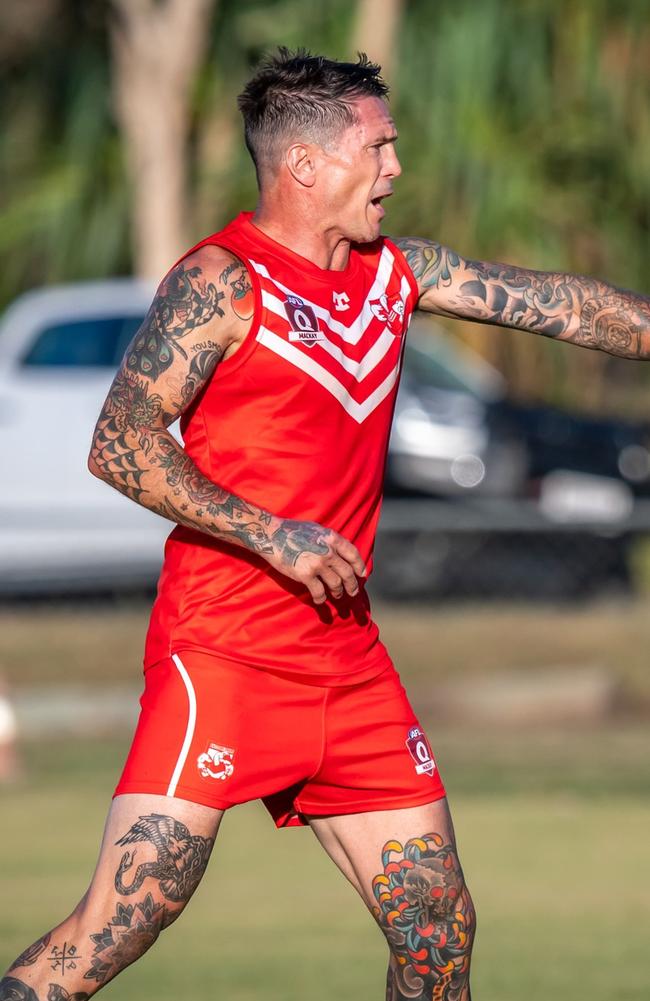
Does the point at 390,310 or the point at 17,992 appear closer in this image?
the point at 17,992

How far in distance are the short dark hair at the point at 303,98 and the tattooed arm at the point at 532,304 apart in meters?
0.49

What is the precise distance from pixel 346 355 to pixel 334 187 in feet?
1.29

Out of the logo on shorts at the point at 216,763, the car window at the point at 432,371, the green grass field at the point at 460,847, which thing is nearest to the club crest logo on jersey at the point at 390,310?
the logo on shorts at the point at 216,763

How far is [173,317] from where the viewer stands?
14.4 ft

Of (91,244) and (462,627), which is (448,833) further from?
(91,244)

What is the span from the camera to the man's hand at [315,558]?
4.31 metres

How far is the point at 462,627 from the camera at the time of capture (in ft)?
41.8

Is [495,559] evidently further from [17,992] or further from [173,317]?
[17,992]

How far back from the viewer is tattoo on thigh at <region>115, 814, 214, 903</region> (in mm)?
4305

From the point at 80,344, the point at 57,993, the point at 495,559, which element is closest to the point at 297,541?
the point at 57,993

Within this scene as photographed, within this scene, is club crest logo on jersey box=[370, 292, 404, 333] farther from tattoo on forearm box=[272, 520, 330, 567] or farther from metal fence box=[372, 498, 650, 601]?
metal fence box=[372, 498, 650, 601]

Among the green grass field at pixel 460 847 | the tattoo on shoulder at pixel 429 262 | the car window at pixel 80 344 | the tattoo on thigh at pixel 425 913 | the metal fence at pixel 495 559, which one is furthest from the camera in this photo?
the car window at pixel 80 344

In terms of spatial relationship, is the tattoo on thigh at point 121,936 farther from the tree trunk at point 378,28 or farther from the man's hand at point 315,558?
the tree trunk at point 378,28

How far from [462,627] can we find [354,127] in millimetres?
8345
